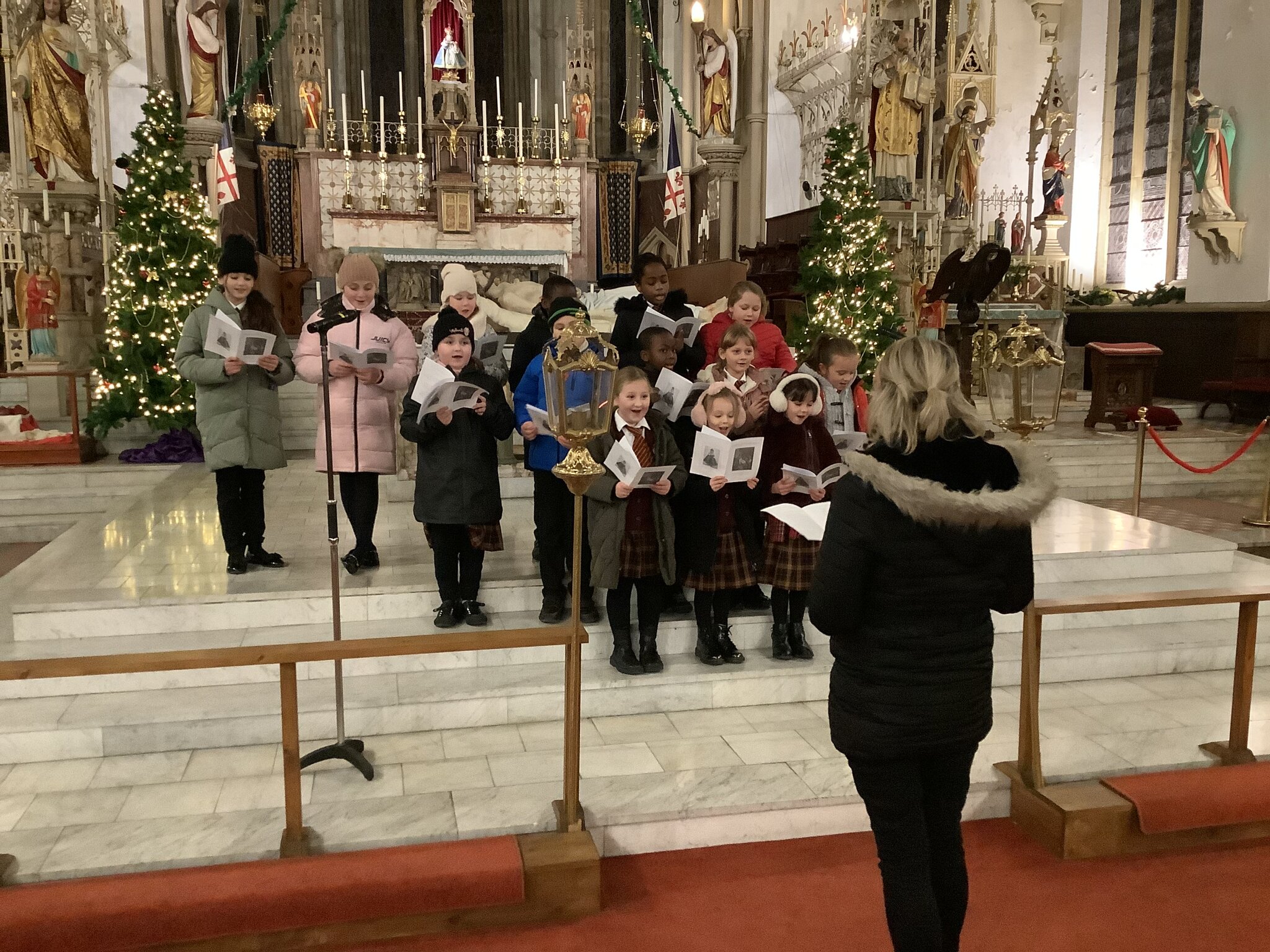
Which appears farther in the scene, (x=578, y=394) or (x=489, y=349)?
(x=489, y=349)

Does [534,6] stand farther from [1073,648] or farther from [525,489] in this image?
[1073,648]

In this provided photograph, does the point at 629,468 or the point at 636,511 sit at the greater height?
the point at 629,468

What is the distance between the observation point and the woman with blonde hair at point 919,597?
2.04 m

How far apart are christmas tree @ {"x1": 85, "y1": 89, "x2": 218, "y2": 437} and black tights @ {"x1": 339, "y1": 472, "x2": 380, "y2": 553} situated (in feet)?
14.0

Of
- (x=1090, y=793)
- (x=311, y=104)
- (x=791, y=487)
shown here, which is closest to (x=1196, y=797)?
(x=1090, y=793)

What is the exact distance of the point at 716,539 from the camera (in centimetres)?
412

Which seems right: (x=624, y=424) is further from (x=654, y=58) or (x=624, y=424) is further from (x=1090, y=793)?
(x=654, y=58)

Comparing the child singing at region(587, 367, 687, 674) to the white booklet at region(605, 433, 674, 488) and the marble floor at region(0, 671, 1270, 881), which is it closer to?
the white booklet at region(605, 433, 674, 488)

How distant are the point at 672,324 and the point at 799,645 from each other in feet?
4.82

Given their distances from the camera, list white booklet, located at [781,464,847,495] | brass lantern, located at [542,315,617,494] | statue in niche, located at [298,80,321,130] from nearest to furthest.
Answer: brass lantern, located at [542,315,617,494] → white booklet, located at [781,464,847,495] → statue in niche, located at [298,80,321,130]

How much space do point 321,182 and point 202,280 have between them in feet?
20.8

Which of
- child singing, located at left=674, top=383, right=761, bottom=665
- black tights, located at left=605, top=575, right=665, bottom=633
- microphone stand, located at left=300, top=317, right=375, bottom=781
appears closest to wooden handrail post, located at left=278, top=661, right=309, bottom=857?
microphone stand, located at left=300, top=317, right=375, bottom=781

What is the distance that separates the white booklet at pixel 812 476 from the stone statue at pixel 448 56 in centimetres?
1247

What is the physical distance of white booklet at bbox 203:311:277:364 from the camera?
4.29 meters
